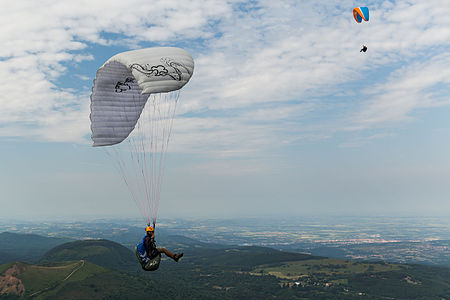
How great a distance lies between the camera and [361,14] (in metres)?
38.3

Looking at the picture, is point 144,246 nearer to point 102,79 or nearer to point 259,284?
point 102,79

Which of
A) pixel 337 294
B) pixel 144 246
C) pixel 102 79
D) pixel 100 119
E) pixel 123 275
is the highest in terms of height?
pixel 102 79

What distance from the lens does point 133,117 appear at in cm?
3005

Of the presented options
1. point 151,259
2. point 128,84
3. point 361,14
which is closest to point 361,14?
point 361,14

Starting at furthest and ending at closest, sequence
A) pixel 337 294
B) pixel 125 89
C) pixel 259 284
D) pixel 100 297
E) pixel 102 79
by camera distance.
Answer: pixel 259 284 → pixel 337 294 → pixel 100 297 → pixel 125 89 → pixel 102 79

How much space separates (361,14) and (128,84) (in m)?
25.2

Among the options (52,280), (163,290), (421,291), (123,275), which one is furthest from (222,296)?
(421,291)

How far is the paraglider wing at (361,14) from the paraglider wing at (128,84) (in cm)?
2146

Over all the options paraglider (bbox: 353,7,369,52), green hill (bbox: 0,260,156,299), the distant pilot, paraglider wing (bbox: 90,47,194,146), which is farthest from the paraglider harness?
green hill (bbox: 0,260,156,299)

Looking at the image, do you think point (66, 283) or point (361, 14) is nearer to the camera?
point (361, 14)

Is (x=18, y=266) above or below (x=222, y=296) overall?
above

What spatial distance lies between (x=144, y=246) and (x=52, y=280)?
137 metres

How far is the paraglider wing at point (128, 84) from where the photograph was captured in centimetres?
2328

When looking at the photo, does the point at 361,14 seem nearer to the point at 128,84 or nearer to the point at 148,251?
the point at 128,84
